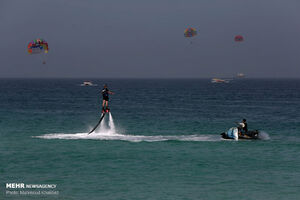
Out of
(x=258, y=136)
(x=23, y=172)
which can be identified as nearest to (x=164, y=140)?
(x=258, y=136)

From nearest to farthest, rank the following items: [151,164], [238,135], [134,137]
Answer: [151,164], [238,135], [134,137]

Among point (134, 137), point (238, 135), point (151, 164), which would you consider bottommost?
point (151, 164)

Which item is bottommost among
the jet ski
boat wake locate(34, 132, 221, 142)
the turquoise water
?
the turquoise water

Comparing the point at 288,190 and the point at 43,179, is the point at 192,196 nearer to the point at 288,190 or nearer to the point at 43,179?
the point at 288,190

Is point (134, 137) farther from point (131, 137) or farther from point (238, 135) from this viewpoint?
point (238, 135)

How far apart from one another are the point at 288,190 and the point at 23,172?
60.9 feet

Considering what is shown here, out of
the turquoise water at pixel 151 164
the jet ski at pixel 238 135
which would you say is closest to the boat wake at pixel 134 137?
the turquoise water at pixel 151 164

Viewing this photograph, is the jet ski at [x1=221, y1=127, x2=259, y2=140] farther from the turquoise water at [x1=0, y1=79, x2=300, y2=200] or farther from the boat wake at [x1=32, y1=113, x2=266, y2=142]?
the boat wake at [x1=32, y1=113, x2=266, y2=142]

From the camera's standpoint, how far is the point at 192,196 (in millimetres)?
28641

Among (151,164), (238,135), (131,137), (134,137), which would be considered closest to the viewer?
(151,164)

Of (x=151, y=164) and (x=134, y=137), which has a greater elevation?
(x=134, y=137)

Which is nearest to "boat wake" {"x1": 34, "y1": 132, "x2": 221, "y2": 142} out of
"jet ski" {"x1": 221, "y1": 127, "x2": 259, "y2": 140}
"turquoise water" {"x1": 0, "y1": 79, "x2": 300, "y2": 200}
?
"turquoise water" {"x1": 0, "y1": 79, "x2": 300, "y2": 200}

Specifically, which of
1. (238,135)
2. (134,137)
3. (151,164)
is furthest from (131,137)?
(151,164)

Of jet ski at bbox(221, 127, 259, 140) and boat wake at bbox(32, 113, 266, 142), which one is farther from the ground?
jet ski at bbox(221, 127, 259, 140)
